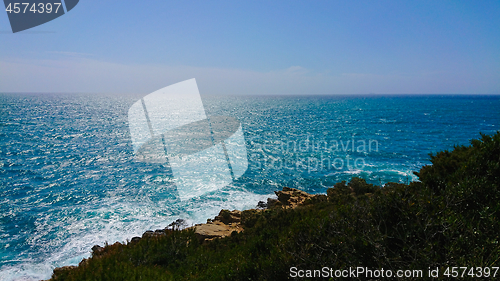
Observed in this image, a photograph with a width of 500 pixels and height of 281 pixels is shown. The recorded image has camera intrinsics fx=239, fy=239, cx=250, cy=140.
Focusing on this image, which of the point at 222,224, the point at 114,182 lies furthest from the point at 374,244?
the point at 114,182

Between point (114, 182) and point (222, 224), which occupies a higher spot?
point (222, 224)

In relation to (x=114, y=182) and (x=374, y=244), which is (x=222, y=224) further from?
(x=114, y=182)

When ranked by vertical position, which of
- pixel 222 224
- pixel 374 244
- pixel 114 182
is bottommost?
pixel 114 182

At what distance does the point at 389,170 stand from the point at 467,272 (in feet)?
95.4

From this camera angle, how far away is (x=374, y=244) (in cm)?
532

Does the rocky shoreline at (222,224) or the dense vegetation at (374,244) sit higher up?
the dense vegetation at (374,244)

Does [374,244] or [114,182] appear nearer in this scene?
[374,244]

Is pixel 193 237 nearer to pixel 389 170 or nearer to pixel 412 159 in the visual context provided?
pixel 389 170

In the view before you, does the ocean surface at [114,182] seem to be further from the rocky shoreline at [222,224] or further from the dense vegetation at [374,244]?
the dense vegetation at [374,244]

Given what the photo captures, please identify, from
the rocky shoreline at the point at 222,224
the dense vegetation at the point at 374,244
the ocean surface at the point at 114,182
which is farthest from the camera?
the ocean surface at the point at 114,182

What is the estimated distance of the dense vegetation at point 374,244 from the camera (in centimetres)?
501

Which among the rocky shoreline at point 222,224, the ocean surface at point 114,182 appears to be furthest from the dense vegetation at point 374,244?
the ocean surface at point 114,182

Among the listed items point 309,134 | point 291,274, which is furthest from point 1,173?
point 309,134

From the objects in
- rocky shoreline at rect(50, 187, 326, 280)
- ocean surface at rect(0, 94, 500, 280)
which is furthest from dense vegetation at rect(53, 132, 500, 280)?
ocean surface at rect(0, 94, 500, 280)
